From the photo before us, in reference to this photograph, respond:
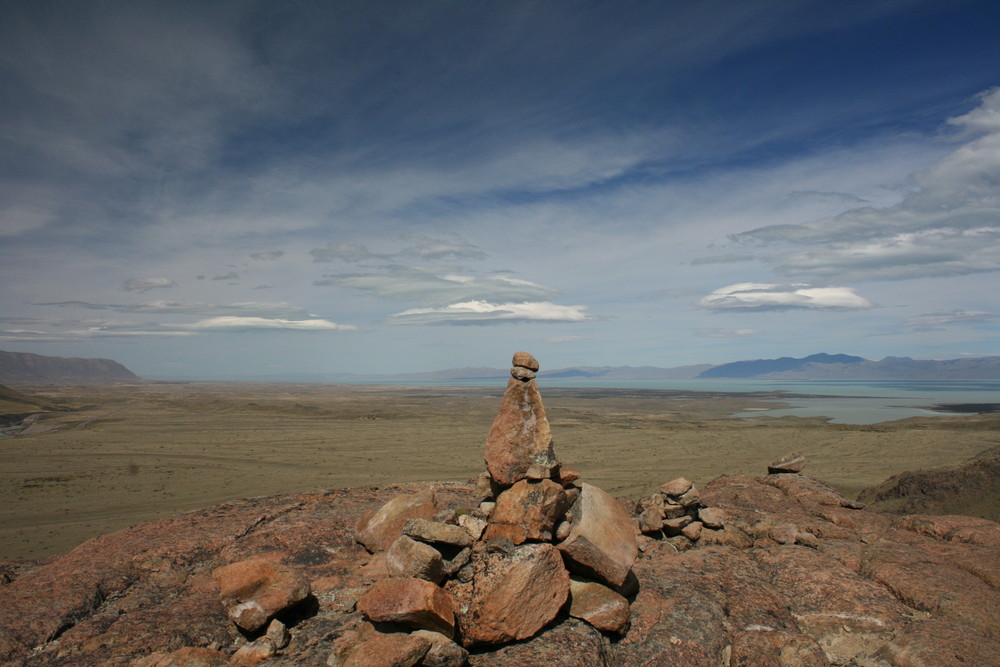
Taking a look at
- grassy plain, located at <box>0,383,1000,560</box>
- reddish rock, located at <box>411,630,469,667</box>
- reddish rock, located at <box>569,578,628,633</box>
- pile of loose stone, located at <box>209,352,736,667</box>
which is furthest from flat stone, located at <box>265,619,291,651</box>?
grassy plain, located at <box>0,383,1000,560</box>

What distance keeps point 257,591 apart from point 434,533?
9.27 ft

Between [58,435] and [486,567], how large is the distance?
2507 inches

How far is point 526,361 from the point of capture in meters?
12.6

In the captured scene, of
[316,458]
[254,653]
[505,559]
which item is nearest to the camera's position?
[254,653]

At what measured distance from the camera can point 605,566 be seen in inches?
352

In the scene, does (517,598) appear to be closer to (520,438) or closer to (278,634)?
(278,634)

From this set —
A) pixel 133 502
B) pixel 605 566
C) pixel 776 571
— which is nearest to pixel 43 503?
pixel 133 502

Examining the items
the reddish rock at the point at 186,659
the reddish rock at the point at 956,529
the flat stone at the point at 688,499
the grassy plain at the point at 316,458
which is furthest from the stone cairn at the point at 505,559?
the grassy plain at the point at 316,458

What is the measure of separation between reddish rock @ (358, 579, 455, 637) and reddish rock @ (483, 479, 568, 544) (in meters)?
2.04

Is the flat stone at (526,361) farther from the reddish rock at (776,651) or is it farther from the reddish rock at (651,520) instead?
the reddish rock at (776,651)

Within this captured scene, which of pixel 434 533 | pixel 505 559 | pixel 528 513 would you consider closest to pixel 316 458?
pixel 434 533

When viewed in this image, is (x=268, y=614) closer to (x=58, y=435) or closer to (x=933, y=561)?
(x=933, y=561)

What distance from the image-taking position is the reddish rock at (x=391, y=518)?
37.8ft

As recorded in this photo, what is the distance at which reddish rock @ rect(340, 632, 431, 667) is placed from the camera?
6680 mm
